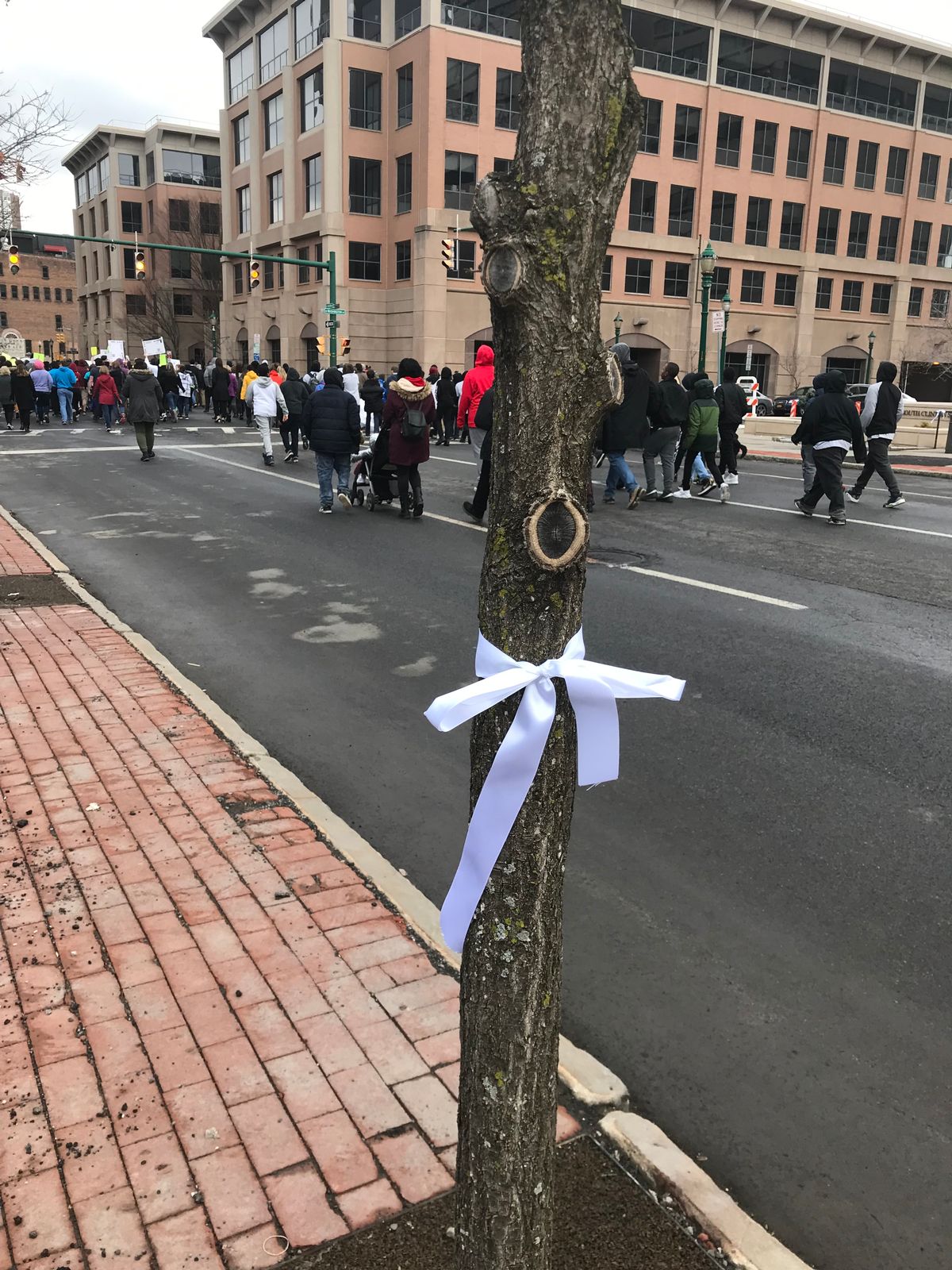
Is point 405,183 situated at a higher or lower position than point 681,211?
higher

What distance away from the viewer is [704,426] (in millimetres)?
14672

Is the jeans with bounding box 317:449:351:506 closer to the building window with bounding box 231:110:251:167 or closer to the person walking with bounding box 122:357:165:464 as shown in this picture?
the person walking with bounding box 122:357:165:464

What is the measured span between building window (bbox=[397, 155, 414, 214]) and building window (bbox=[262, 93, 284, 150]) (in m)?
8.13

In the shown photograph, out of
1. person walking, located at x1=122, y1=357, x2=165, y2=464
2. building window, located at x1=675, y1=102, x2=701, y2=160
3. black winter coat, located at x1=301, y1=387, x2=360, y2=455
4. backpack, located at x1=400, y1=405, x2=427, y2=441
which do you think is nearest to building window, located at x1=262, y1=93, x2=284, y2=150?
building window, located at x1=675, y1=102, x2=701, y2=160

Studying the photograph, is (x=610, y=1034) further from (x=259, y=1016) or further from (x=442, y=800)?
(x=442, y=800)

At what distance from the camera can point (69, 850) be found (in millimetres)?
4043

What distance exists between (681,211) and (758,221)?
16.3 ft

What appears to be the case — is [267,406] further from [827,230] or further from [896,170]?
[896,170]

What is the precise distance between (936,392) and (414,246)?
36400 millimetres

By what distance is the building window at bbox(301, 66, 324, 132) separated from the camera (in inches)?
1832

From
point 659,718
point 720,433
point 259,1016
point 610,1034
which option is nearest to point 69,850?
point 259,1016

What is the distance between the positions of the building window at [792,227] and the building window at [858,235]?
347 cm

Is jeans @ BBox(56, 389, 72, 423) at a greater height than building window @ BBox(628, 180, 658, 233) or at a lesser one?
lesser

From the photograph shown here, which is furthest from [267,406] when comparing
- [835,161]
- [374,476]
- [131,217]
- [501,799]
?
[131,217]
